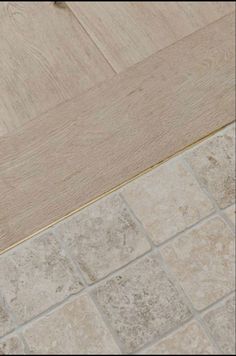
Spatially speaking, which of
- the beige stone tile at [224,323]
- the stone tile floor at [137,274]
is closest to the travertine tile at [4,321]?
the stone tile floor at [137,274]

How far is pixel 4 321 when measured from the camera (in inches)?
46.4

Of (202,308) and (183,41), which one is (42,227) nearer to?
(202,308)

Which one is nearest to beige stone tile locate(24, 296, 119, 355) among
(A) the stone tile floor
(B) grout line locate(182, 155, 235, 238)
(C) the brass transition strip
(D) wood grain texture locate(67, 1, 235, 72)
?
(A) the stone tile floor

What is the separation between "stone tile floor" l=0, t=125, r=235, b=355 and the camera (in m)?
1.16

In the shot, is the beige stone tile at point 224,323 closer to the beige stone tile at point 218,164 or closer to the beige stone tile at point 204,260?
the beige stone tile at point 204,260

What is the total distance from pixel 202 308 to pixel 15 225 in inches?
19.3

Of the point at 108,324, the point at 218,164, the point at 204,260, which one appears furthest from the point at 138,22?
the point at 108,324

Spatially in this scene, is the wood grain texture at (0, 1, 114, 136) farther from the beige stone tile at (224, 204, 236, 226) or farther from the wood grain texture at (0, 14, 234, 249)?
the beige stone tile at (224, 204, 236, 226)

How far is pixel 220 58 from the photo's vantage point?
A: 1422 millimetres

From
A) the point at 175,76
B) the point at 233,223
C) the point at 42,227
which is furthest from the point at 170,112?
the point at 42,227

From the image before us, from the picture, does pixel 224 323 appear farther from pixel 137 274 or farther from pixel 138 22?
pixel 138 22

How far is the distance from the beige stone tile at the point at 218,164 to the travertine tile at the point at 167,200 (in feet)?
0.09

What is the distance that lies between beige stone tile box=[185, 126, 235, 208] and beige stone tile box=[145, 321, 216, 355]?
0.32m

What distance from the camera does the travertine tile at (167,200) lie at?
1.26 m
